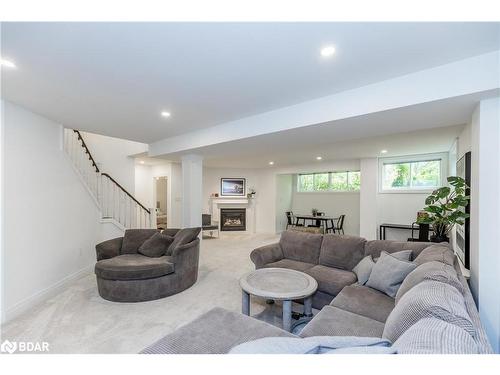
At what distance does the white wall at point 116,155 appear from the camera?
5.57 meters

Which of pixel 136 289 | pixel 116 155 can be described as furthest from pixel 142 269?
pixel 116 155

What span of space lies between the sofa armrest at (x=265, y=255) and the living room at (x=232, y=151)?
3 centimetres

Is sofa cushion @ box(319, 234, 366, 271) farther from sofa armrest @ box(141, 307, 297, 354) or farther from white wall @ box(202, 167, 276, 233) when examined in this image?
white wall @ box(202, 167, 276, 233)

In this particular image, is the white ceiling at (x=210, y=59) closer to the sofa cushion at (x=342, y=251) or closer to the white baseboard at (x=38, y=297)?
the sofa cushion at (x=342, y=251)

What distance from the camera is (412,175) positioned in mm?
6129

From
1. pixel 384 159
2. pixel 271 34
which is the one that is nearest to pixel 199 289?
pixel 271 34

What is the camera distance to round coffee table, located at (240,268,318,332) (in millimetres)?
2291

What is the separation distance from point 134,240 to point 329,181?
20.8 ft

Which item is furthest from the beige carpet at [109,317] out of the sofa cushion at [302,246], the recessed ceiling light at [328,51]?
the recessed ceiling light at [328,51]

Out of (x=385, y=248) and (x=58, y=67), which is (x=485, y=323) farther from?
(x=58, y=67)

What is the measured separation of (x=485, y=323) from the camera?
1.92m

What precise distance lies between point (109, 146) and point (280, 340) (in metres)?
6.16

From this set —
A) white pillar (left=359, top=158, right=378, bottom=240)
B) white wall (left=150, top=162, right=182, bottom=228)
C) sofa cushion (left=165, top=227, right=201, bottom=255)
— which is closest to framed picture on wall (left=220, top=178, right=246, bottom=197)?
white wall (left=150, top=162, right=182, bottom=228)

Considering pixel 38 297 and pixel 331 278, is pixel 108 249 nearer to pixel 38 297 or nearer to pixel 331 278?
pixel 38 297
